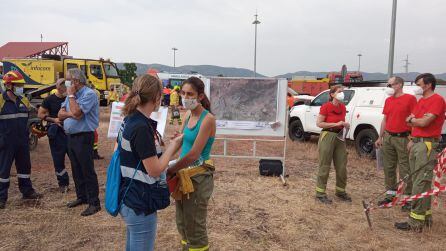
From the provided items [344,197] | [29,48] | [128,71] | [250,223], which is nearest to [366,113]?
[344,197]

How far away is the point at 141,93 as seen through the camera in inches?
93.6

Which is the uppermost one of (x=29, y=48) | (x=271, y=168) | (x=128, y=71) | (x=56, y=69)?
(x=29, y=48)

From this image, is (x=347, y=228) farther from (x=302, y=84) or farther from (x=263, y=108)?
(x=302, y=84)

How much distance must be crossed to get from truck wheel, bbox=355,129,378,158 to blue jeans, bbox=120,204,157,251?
303 inches

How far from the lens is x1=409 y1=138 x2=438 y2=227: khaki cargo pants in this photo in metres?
4.62

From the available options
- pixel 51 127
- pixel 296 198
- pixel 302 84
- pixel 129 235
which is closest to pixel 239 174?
pixel 296 198

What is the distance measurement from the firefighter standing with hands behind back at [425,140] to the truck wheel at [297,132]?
7167 mm

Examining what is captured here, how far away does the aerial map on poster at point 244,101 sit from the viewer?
23.7 feet

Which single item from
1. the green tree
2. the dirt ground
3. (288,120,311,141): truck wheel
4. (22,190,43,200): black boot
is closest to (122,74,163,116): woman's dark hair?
the dirt ground

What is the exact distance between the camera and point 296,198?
611cm

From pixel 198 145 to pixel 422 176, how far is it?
3197 mm

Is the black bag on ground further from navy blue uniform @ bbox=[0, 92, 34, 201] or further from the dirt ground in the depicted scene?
navy blue uniform @ bbox=[0, 92, 34, 201]

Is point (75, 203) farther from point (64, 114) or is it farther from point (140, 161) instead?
point (140, 161)

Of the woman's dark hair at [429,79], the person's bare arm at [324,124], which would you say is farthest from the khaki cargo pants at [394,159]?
the woman's dark hair at [429,79]
